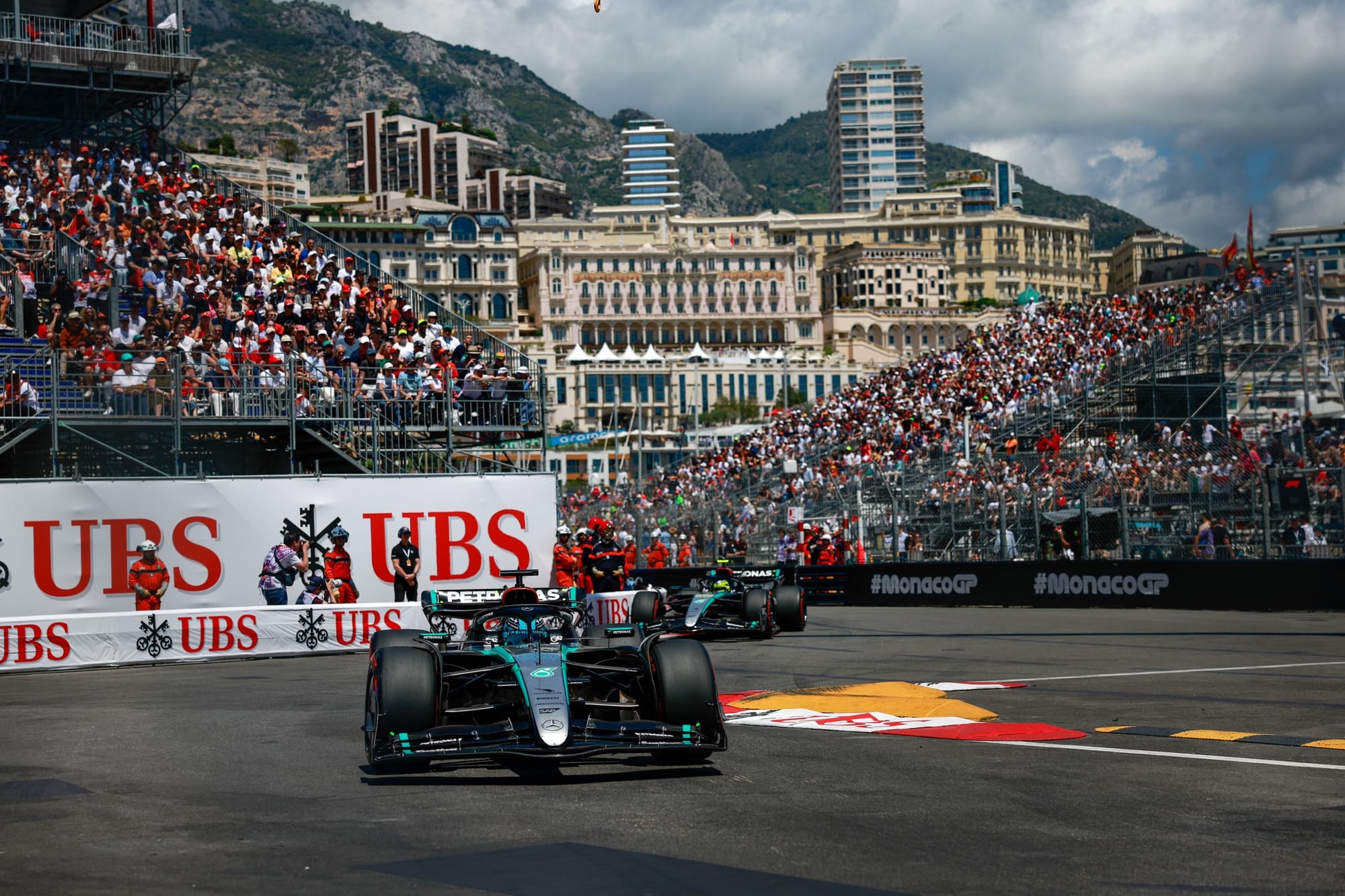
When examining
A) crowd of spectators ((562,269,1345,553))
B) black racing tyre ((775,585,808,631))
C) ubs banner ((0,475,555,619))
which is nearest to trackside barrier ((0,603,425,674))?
ubs banner ((0,475,555,619))

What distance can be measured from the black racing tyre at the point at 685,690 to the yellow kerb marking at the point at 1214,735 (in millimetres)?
3487

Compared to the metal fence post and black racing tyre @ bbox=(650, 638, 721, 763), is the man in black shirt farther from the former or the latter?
black racing tyre @ bbox=(650, 638, 721, 763)

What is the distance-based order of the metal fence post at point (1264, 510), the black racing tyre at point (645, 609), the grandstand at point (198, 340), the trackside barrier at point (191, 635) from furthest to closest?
the grandstand at point (198, 340) < the metal fence post at point (1264, 510) < the trackside barrier at point (191, 635) < the black racing tyre at point (645, 609)

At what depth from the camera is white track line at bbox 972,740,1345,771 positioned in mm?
9445

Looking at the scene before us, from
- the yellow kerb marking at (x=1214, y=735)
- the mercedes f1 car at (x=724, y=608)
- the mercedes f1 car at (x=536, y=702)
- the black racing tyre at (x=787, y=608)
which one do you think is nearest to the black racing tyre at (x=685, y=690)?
the mercedes f1 car at (x=536, y=702)

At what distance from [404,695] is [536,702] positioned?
0.79 m

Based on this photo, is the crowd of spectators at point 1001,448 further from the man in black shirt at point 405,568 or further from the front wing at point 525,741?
the front wing at point 525,741

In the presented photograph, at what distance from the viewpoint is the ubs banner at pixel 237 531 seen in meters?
23.2

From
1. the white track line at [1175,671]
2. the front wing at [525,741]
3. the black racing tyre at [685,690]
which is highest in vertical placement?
the black racing tyre at [685,690]

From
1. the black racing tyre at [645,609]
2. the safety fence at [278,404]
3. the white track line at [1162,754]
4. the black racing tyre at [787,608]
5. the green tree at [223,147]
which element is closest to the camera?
the white track line at [1162,754]

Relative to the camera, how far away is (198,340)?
29.8 m

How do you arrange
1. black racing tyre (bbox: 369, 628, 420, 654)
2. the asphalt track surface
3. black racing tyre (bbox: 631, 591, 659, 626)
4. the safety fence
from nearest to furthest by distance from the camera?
the asphalt track surface < black racing tyre (bbox: 369, 628, 420, 654) < black racing tyre (bbox: 631, 591, 659, 626) < the safety fence

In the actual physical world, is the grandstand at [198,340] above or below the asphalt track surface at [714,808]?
above

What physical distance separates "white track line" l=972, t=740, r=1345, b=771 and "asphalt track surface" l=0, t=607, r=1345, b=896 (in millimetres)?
40
